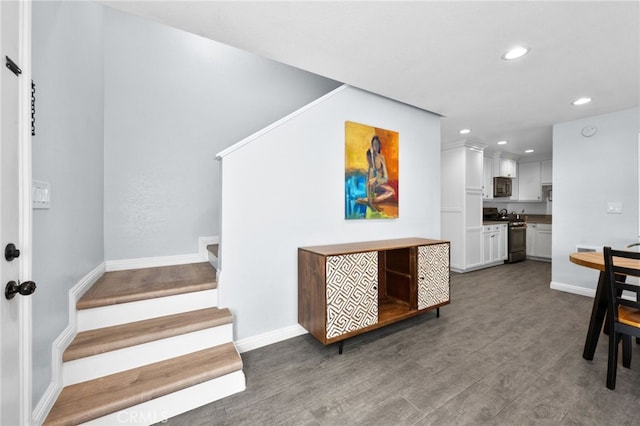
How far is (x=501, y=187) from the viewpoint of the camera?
18.5 ft

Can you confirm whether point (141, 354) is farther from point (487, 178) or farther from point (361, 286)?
point (487, 178)

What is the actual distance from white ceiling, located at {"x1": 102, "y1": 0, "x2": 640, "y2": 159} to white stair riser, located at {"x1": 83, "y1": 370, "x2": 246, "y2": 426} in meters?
2.30

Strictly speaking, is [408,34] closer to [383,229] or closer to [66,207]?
[383,229]

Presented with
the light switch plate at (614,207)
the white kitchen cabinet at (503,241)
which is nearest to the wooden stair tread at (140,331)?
the light switch plate at (614,207)

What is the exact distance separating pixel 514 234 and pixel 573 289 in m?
2.01

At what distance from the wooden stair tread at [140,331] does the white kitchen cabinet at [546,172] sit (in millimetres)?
7156

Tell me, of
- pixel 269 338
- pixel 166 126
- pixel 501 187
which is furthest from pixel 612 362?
pixel 501 187

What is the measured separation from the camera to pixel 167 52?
2.65m

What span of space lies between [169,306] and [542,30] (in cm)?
326

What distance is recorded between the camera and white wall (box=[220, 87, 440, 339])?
210 cm

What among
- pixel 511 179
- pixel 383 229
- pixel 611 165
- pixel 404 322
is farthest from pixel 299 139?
pixel 511 179

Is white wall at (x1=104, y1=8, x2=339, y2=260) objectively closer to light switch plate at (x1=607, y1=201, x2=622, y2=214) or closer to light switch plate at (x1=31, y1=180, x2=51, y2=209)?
light switch plate at (x1=31, y1=180, x2=51, y2=209)

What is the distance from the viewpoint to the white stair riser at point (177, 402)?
1.36 metres

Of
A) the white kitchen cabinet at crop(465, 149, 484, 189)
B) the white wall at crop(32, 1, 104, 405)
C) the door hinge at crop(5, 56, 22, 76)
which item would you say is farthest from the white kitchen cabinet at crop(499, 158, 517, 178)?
the door hinge at crop(5, 56, 22, 76)
